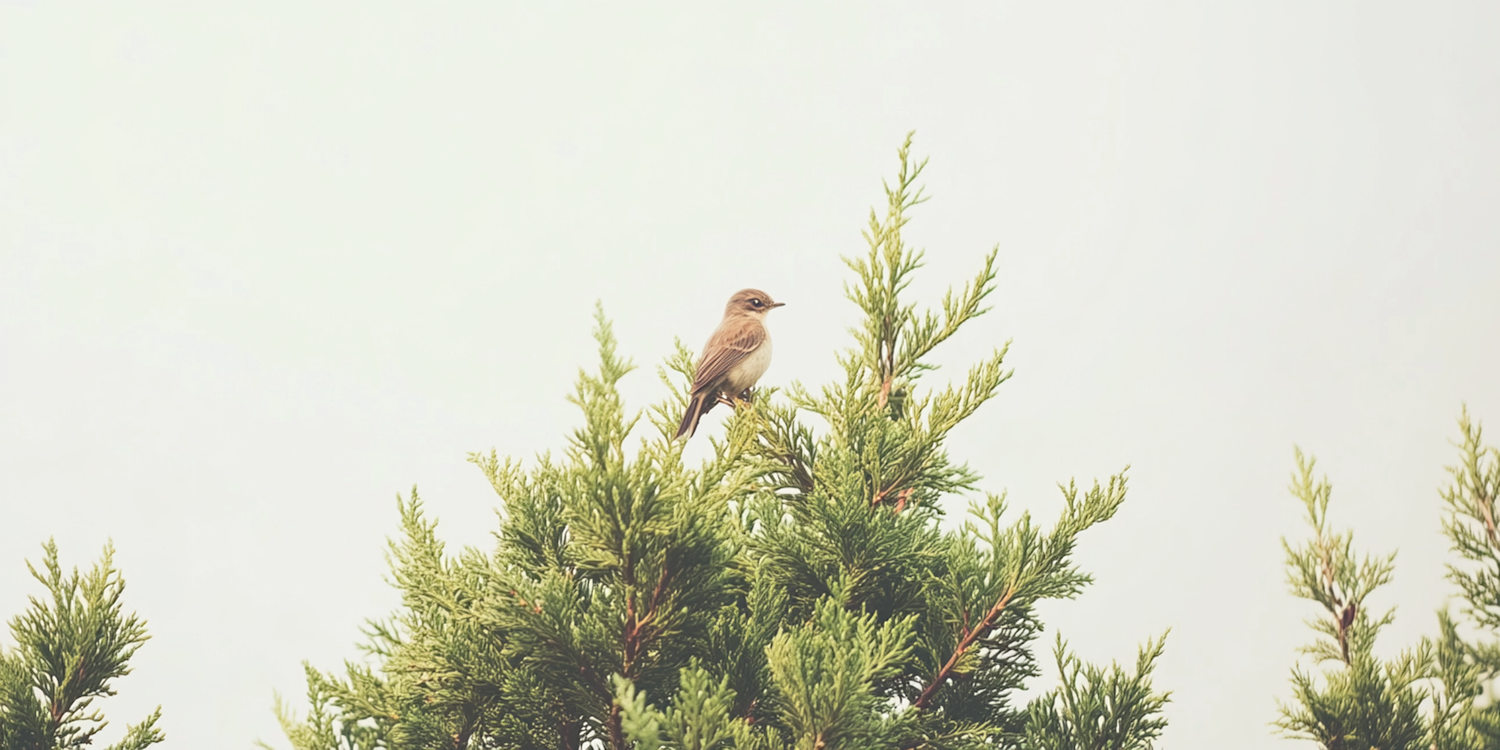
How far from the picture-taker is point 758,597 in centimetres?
418

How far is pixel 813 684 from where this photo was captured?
3.55 meters

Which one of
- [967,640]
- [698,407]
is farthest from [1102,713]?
[698,407]

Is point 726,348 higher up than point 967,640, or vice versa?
point 726,348

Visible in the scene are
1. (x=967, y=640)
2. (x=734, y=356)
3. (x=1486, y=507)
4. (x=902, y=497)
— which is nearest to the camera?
(x=967, y=640)

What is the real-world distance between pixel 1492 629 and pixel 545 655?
4041 millimetres

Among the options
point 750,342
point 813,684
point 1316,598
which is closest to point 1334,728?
point 1316,598

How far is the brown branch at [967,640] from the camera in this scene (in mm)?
4445

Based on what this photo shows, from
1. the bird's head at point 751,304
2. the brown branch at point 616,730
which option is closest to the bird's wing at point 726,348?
the bird's head at point 751,304

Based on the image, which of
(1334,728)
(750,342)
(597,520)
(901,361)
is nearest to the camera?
(597,520)

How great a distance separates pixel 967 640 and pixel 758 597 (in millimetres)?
926

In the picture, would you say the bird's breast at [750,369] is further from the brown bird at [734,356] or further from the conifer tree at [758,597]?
the conifer tree at [758,597]

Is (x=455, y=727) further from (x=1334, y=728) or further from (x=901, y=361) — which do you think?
(x=1334, y=728)

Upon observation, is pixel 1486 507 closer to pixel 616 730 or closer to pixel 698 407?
pixel 616 730

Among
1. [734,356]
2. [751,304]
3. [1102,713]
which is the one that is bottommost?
[1102,713]
